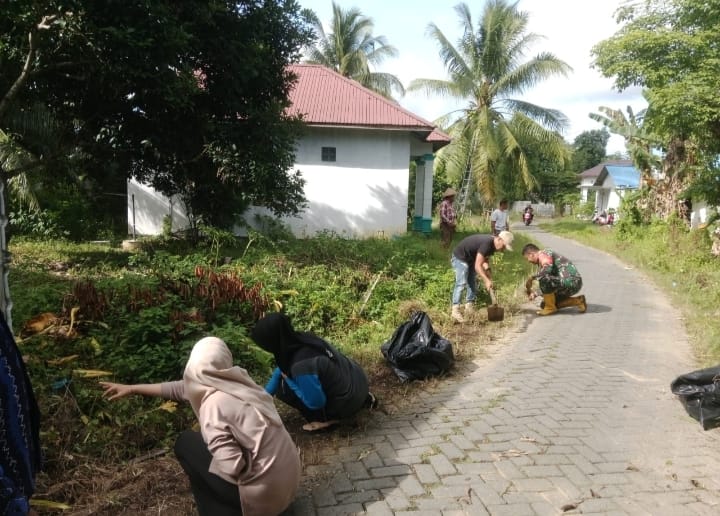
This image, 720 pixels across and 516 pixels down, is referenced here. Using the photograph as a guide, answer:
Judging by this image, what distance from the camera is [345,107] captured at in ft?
54.9

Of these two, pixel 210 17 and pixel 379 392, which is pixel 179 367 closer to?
pixel 379 392

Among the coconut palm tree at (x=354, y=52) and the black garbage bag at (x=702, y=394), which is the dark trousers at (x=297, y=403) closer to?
the black garbage bag at (x=702, y=394)

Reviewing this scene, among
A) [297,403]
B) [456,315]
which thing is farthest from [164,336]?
[456,315]

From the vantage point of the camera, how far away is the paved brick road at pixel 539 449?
315cm

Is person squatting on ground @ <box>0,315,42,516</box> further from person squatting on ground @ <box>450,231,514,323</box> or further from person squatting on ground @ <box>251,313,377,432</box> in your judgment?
person squatting on ground @ <box>450,231,514,323</box>

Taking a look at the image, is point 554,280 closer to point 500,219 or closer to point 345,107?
point 500,219

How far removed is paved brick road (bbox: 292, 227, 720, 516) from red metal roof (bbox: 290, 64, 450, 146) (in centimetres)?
1115

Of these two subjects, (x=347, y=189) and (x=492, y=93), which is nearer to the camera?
(x=347, y=189)

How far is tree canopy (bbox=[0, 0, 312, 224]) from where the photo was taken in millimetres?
7477

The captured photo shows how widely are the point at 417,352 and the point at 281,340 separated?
6.25 ft

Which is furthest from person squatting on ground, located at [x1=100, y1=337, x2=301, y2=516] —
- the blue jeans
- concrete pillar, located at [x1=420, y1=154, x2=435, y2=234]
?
concrete pillar, located at [x1=420, y1=154, x2=435, y2=234]

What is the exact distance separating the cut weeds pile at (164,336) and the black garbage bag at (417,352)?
0.14 m

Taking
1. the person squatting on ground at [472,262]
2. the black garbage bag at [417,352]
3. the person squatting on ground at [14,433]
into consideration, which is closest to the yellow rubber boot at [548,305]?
the person squatting on ground at [472,262]

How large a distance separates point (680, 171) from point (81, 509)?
19.9 metres
